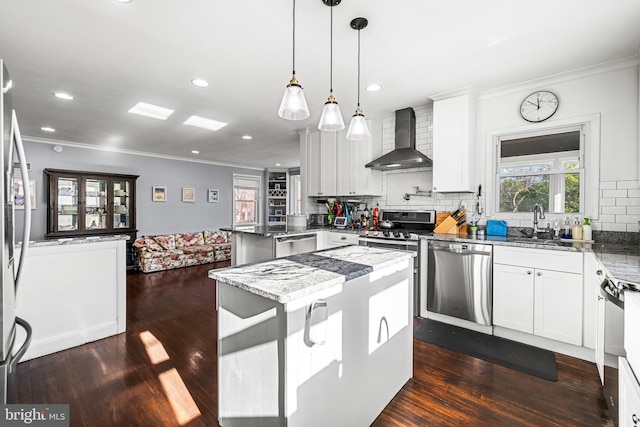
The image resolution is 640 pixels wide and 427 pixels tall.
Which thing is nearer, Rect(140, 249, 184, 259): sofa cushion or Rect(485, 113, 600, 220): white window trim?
Rect(485, 113, 600, 220): white window trim

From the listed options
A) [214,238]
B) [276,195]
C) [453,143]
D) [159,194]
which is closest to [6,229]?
[453,143]

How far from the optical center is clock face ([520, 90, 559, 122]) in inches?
116

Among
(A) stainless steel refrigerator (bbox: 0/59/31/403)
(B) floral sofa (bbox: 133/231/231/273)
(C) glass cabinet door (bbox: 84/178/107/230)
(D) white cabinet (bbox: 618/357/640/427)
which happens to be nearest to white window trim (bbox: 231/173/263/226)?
(B) floral sofa (bbox: 133/231/231/273)

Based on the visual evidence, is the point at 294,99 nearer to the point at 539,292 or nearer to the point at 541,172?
the point at 539,292

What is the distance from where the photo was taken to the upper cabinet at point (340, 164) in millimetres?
4144

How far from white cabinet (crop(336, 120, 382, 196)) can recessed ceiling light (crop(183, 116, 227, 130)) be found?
1851mm

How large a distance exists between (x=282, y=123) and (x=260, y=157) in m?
2.87

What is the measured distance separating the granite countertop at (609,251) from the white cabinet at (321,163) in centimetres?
186

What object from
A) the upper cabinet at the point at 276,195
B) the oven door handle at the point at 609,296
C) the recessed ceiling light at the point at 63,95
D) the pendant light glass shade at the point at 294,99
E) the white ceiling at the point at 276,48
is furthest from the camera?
the upper cabinet at the point at 276,195

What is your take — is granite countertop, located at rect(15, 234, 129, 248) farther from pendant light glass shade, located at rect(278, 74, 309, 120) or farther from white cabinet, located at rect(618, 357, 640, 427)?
white cabinet, located at rect(618, 357, 640, 427)

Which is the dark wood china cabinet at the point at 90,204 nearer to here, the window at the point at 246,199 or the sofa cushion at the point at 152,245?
the sofa cushion at the point at 152,245

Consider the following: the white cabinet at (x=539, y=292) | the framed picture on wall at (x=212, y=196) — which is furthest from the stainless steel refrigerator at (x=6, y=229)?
the framed picture on wall at (x=212, y=196)

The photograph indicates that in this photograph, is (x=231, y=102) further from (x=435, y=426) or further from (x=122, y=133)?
(x=435, y=426)

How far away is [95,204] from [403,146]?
5.73 metres
